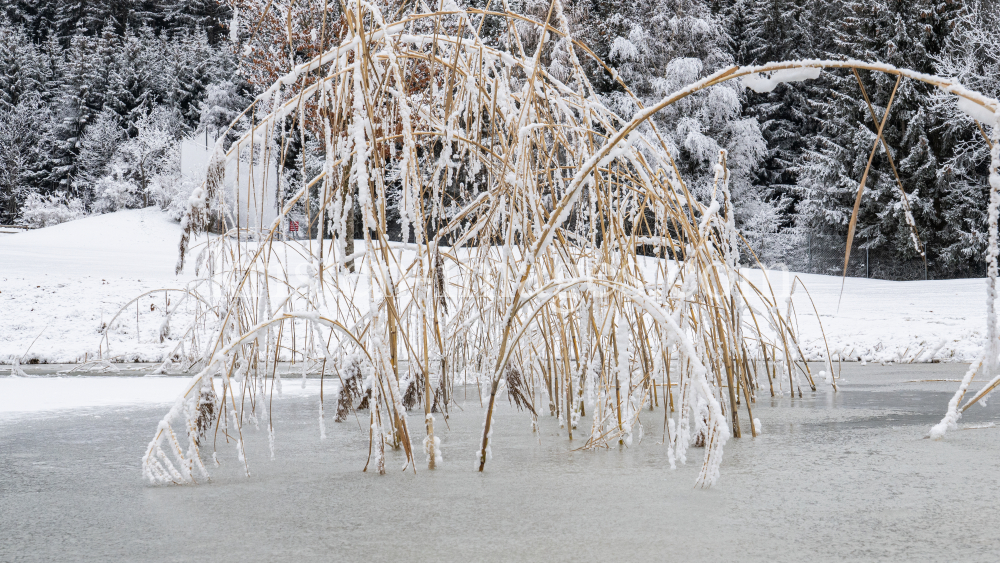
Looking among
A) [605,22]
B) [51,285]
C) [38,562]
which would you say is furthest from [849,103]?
[38,562]

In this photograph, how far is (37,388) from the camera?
363cm

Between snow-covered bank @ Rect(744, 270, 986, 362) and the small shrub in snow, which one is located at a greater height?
the small shrub in snow

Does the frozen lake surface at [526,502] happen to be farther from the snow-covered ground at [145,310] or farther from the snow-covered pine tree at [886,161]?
the snow-covered pine tree at [886,161]

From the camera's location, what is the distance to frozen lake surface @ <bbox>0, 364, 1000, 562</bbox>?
3.97ft

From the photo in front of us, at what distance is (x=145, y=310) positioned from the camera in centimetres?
853

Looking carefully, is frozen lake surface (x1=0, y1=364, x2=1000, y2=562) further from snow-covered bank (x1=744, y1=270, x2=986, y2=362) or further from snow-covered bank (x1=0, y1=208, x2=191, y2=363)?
snow-covered bank (x1=744, y1=270, x2=986, y2=362)

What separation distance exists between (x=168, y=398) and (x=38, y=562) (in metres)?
2.19

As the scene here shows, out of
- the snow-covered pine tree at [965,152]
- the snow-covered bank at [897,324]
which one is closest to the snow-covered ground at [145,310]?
the snow-covered bank at [897,324]

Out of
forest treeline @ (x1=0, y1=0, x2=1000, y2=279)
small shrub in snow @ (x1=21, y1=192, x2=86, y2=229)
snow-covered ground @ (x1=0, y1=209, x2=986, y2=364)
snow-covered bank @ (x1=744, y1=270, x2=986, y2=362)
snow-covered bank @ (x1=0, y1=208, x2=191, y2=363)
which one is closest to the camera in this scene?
snow-covered bank @ (x1=744, y1=270, x2=986, y2=362)

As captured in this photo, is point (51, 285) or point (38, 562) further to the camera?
point (51, 285)

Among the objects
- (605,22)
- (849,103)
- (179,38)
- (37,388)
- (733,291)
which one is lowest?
(37,388)

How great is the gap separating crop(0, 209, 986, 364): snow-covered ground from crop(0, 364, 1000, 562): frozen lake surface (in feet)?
9.58

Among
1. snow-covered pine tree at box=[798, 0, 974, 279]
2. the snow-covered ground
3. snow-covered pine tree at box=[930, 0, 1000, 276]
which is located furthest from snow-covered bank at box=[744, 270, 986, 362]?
snow-covered pine tree at box=[798, 0, 974, 279]

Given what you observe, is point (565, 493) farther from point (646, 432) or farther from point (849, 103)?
point (849, 103)
